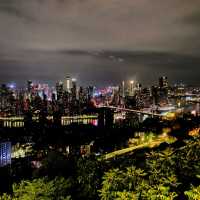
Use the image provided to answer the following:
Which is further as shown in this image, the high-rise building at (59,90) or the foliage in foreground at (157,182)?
the high-rise building at (59,90)

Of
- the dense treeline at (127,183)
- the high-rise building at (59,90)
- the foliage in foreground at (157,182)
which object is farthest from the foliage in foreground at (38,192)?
the high-rise building at (59,90)

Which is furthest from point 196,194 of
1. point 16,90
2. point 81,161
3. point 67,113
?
point 16,90

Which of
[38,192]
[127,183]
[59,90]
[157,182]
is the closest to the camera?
[38,192]

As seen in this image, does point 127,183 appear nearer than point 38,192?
No

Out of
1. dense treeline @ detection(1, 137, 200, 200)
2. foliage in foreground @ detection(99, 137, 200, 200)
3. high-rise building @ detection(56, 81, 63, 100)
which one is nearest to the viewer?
foliage in foreground @ detection(99, 137, 200, 200)

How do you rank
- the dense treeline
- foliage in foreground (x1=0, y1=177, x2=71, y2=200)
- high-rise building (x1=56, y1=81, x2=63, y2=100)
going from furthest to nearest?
high-rise building (x1=56, y1=81, x2=63, y2=100)
foliage in foreground (x1=0, y1=177, x2=71, y2=200)
the dense treeline

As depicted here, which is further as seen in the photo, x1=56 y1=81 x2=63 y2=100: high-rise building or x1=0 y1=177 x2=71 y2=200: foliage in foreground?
x1=56 y1=81 x2=63 y2=100: high-rise building

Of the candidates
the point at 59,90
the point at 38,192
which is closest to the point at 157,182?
the point at 38,192

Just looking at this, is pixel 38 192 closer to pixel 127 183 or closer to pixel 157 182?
pixel 127 183

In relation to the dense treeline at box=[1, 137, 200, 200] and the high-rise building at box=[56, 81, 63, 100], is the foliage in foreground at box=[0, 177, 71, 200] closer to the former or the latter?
the dense treeline at box=[1, 137, 200, 200]

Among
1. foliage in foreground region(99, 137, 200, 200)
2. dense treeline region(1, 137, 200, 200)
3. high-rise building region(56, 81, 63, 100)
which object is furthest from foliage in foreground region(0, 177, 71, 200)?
high-rise building region(56, 81, 63, 100)

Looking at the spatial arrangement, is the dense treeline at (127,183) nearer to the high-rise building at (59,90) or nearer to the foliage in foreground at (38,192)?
the foliage in foreground at (38,192)

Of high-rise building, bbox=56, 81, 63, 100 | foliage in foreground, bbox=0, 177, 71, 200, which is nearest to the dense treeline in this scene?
foliage in foreground, bbox=0, 177, 71, 200
